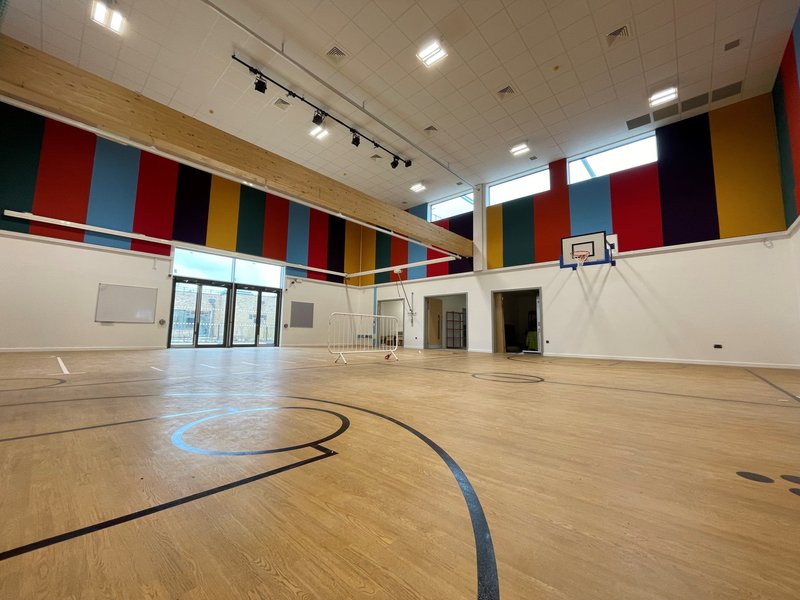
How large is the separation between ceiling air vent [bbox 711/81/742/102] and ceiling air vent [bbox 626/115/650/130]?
1.06 meters

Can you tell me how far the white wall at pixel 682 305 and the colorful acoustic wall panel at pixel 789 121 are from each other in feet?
2.50

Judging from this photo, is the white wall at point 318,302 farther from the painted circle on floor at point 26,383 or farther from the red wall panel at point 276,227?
the painted circle on floor at point 26,383

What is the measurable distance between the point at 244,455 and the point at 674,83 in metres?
9.05

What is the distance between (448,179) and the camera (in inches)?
391

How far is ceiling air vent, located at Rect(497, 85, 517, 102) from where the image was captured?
6199 mm

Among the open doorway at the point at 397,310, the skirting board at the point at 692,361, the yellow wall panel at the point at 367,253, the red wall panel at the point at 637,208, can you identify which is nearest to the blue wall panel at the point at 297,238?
the yellow wall panel at the point at 367,253

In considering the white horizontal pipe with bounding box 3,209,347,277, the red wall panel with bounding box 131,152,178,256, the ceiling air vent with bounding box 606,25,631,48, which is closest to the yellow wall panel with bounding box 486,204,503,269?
the ceiling air vent with bounding box 606,25,631,48

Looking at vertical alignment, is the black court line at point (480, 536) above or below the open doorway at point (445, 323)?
below

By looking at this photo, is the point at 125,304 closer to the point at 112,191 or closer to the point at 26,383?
the point at 112,191

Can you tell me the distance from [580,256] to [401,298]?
6.40 metres

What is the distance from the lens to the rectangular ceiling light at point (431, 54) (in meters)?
5.35

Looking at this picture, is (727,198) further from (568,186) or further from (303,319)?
(303,319)

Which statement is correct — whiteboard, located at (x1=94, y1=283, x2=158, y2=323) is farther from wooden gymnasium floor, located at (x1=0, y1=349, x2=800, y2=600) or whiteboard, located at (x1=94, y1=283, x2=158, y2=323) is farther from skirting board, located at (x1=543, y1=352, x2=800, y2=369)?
skirting board, located at (x1=543, y1=352, x2=800, y2=369)

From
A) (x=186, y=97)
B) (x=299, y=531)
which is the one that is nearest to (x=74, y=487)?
(x=299, y=531)
